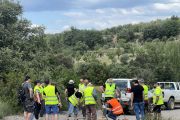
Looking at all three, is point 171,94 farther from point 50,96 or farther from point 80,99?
point 50,96

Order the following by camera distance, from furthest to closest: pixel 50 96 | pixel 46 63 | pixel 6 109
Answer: pixel 46 63, pixel 6 109, pixel 50 96

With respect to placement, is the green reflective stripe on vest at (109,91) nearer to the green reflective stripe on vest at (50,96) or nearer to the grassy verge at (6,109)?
the green reflective stripe on vest at (50,96)

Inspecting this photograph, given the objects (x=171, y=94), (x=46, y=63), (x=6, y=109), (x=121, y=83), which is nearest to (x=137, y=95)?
(x=121, y=83)

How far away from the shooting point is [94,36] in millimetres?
116812

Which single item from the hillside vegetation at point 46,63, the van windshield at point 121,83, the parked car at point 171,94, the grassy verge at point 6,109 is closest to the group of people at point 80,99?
the van windshield at point 121,83

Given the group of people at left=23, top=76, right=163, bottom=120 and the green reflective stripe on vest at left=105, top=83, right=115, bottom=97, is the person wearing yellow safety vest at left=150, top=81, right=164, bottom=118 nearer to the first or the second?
the group of people at left=23, top=76, right=163, bottom=120

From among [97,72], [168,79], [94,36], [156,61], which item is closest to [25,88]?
[97,72]

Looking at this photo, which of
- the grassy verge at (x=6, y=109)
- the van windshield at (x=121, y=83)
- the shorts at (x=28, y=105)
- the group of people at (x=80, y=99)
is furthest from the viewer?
the van windshield at (x=121, y=83)

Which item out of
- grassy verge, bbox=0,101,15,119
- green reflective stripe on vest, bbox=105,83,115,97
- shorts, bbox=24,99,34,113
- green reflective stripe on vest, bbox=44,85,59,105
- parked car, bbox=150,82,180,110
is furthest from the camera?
parked car, bbox=150,82,180,110

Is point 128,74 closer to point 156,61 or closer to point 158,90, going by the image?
point 156,61

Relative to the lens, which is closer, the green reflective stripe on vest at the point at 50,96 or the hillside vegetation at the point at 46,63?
the green reflective stripe on vest at the point at 50,96

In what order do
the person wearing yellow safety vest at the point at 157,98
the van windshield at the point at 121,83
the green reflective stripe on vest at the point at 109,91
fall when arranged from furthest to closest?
the van windshield at the point at 121,83 < the green reflective stripe on vest at the point at 109,91 < the person wearing yellow safety vest at the point at 157,98

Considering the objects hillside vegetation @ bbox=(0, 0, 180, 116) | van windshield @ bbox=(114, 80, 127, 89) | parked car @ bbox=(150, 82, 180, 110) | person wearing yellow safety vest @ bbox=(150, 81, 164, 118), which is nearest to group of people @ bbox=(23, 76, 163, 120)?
person wearing yellow safety vest @ bbox=(150, 81, 164, 118)

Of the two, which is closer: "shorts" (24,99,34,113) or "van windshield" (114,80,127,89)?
"shorts" (24,99,34,113)
